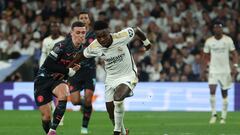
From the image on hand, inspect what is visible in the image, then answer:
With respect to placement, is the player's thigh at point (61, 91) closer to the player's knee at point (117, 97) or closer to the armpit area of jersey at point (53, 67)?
the armpit area of jersey at point (53, 67)

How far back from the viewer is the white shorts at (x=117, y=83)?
1456cm

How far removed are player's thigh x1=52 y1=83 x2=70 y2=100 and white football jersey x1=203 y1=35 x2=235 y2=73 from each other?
26.8ft

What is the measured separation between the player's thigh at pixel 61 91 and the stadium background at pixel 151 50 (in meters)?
8.46

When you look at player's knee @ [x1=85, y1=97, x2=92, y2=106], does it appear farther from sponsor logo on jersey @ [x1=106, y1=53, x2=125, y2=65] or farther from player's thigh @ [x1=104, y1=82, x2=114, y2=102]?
sponsor logo on jersey @ [x1=106, y1=53, x2=125, y2=65]

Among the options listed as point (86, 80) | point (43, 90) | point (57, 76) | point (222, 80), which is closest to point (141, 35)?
point (57, 76)

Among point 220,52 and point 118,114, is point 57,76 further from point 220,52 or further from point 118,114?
point 220,52

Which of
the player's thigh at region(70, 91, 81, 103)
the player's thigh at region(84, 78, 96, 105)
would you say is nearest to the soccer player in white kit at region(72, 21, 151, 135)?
the player's thigh at region(84, 78, 96, 105)

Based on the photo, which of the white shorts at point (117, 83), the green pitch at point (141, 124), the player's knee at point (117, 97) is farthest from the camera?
the green pitch at point (141, 124)

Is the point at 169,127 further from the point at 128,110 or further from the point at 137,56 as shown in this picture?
the point at 137,56

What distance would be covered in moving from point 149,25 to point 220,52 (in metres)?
8.78

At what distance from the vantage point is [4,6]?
107 feet

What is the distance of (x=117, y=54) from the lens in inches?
575

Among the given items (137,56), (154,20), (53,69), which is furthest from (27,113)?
(53,69)

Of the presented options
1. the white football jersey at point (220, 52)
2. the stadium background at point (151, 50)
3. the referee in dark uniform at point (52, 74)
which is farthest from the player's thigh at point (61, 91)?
the stadium background at point (151, 50)
